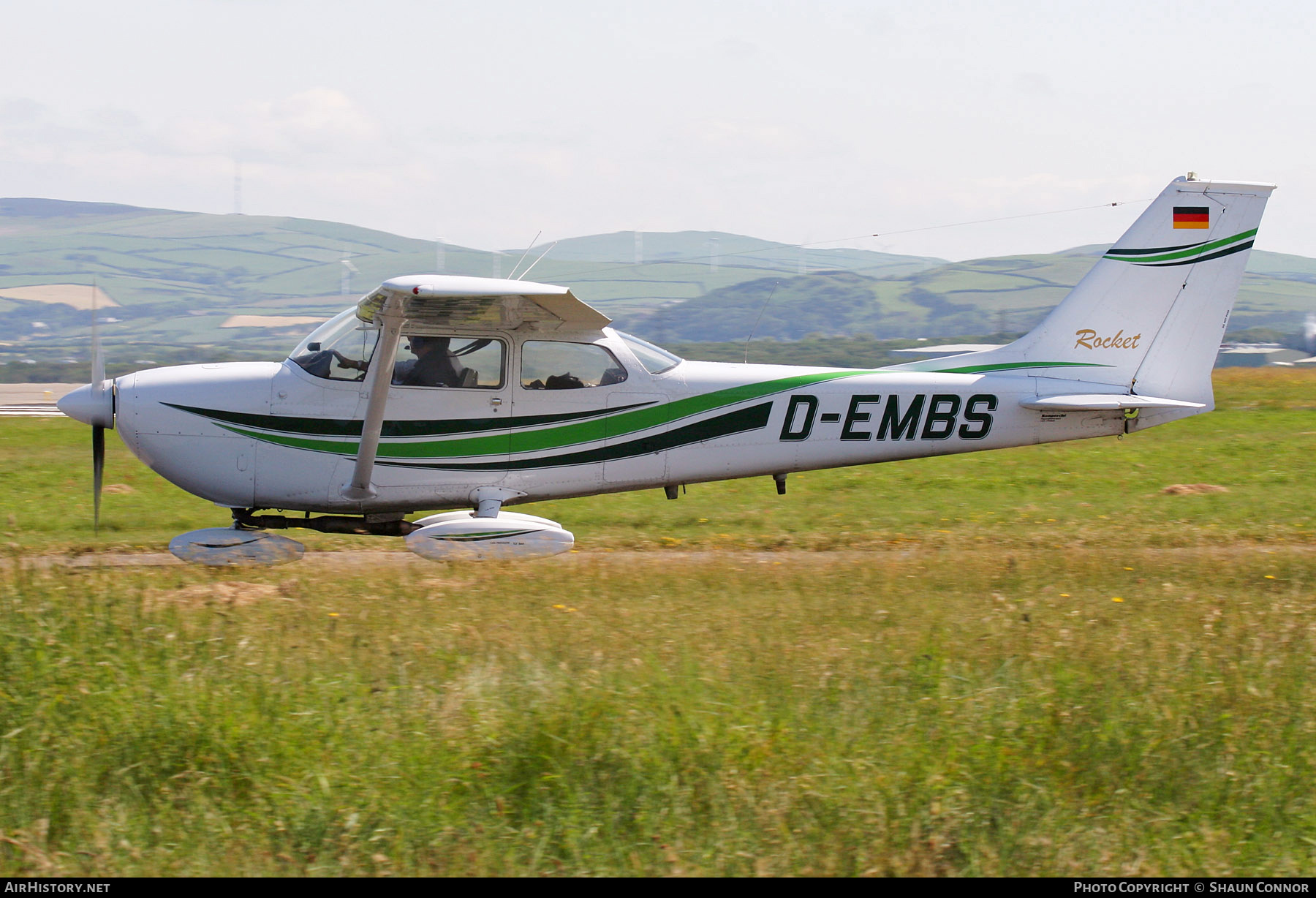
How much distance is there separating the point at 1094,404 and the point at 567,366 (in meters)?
4.30

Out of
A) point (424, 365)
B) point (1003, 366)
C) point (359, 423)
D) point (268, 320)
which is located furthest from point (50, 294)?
point (1003, 366)

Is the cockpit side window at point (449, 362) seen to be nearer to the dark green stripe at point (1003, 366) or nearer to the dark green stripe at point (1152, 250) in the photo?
the dark green stripe at point (1003, 366)

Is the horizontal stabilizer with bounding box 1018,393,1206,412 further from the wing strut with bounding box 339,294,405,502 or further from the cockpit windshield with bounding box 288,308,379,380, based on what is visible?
the cockpit windshield with bounding box 288,308,379,380

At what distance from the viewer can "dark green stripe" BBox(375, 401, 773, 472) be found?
834cm

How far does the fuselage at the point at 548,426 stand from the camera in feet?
26.4

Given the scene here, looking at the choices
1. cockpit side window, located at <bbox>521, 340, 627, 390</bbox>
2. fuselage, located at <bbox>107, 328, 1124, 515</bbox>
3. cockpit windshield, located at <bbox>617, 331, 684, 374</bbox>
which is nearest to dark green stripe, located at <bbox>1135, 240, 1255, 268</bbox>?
fuselage, located at <bbox>107, 328, 1124, 515</bbox>

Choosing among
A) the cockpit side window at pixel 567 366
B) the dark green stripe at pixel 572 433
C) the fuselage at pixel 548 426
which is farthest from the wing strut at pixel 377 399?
the cockpit side window at pixel 567 366

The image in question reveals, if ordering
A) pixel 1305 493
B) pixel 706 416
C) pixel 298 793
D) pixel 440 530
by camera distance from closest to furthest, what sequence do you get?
pixel 298 793 → pixel 440 530 → pixel 706 416 → pixel 1305 493

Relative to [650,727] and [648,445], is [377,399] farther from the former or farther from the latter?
[650,727]

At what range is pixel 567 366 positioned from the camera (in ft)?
27.4

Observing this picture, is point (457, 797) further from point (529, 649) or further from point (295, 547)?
point (295, 547)

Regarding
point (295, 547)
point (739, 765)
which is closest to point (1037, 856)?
point (739, 765)

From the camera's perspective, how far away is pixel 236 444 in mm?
8039
